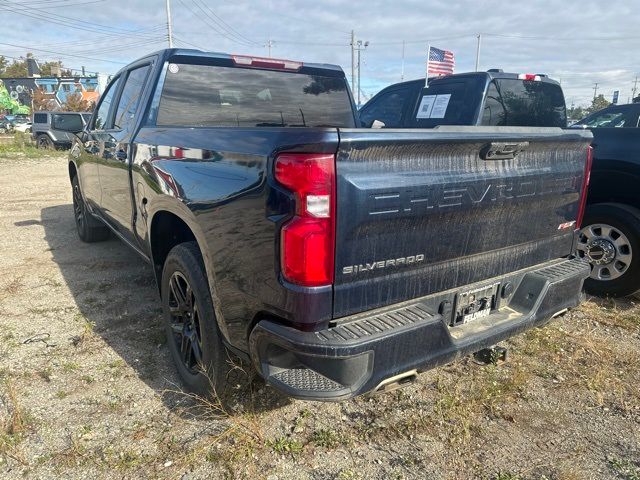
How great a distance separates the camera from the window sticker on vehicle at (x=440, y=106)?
19.3 feet

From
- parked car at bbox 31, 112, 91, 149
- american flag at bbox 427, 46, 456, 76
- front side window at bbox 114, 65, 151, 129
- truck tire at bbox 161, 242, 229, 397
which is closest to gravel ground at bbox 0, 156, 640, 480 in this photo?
truck tire at bbox 161, 242, 229, 397

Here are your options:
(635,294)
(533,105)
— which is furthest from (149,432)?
(533,105)

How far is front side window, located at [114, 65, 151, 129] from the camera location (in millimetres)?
3713

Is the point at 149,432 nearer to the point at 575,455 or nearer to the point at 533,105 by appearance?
the point at 575,455

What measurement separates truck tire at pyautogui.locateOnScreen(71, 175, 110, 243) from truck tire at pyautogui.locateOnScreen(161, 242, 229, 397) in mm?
A: 3343

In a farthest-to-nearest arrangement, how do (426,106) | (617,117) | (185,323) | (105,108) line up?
(617,117) < (426,106) < (105,108) < (185,323)

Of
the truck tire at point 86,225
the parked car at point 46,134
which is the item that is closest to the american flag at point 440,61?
the truck tire at point 86,225

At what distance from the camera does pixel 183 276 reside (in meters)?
2.70

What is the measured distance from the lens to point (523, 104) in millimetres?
5859

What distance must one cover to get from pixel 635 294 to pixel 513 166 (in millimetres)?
2963

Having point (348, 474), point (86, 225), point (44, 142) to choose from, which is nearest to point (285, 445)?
point (348, 474)

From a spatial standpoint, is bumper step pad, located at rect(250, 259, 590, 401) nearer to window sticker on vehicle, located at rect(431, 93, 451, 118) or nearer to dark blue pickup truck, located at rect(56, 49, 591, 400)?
dark blue pickup truck, located at rect(56, 49, 591, 400)

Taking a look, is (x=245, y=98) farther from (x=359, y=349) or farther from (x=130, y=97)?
(x=359, y=349)

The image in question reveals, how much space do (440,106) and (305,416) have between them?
4.44 m
